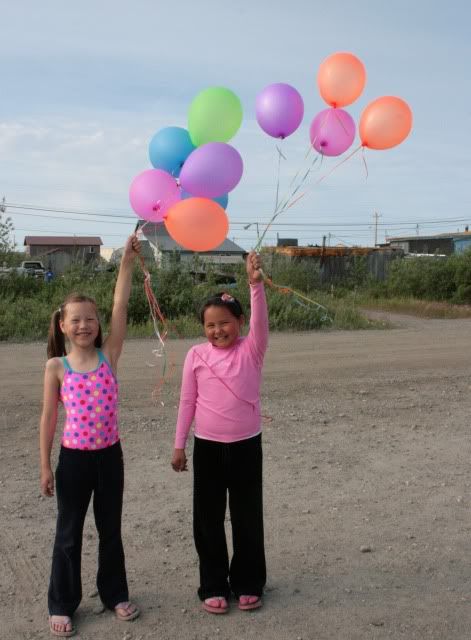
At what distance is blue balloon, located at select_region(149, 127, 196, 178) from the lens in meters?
4.51

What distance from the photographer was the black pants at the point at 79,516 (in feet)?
10.0

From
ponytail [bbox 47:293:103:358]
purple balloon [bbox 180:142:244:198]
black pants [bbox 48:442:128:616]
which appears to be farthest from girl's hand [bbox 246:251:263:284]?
black pants [bbox 48:442:128:616]

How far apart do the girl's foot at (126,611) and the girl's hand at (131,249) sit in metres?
1.57

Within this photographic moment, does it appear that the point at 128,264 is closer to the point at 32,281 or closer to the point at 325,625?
the point at 325,625

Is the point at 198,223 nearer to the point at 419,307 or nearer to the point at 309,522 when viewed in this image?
the point at 309,522

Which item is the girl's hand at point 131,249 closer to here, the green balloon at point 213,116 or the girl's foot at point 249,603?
the green balloon at point 213,116

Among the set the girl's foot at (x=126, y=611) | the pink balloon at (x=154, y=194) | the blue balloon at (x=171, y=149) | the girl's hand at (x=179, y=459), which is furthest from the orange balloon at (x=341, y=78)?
the girl's foot at (x=126, y=611)

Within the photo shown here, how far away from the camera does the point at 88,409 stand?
3.07 metres

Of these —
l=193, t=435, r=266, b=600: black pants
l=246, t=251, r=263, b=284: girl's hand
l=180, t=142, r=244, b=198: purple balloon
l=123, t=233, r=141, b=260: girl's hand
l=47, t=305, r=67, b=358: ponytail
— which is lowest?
l=193, t=435, r=266, b=600: black pants

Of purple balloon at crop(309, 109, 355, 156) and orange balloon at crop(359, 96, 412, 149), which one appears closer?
orange balloon at crop(359, 96, 412, 149)

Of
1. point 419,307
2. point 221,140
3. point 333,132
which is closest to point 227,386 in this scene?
point 221,140

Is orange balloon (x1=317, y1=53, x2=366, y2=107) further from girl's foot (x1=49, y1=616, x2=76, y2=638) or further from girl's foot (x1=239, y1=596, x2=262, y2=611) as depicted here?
girl's foot (x1=49, y1=616, x2=76, y2=638)

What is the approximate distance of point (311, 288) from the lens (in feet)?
72.6

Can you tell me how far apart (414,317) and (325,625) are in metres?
16.2
